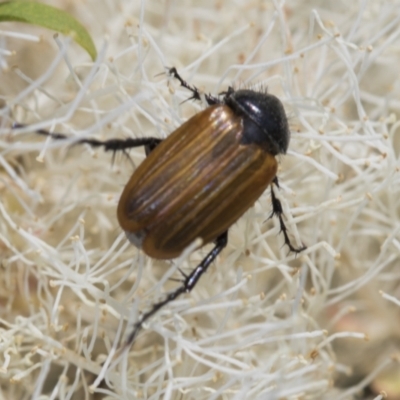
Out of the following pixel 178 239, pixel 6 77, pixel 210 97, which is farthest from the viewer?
pixel 6 77

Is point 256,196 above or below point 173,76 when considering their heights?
below

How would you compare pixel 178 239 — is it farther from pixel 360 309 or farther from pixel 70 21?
pixel 360 309

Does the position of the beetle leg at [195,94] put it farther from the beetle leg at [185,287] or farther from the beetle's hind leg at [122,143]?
the beetle leg at [185,287]

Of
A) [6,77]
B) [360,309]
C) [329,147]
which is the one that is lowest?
[360,309]

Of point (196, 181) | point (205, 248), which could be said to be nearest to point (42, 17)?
point (196, 181)

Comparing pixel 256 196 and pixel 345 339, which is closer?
pixel 256 196

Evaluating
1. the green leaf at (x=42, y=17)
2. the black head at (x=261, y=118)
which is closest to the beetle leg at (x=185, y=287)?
the black head at (x=261, y=118)

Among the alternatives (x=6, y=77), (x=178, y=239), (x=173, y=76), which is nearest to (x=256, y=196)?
(x=178, y=239)

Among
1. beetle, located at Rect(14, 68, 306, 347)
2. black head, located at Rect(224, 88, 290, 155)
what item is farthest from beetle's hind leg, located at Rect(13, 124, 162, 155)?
black head, located at Rect(224, 88, 290, 155)

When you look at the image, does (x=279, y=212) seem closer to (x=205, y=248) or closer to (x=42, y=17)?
(x=205, y=248)
